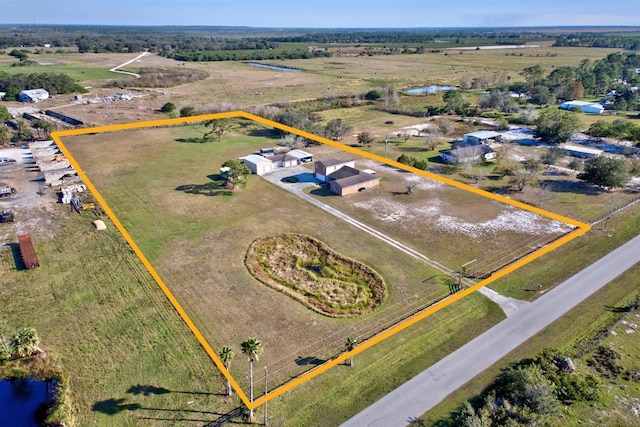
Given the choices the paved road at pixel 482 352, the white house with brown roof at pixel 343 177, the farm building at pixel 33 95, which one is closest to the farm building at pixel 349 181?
the white house with brown roof at pixel 343 177

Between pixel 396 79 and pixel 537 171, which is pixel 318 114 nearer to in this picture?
pixel 537 171

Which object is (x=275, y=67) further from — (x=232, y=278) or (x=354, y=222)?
(x=232, y=278)

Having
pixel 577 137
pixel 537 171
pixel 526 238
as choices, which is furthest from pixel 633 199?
pixel 577 137

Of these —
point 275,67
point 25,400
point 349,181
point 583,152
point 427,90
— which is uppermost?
point 427,90

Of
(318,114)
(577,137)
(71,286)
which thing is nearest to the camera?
(71,286)

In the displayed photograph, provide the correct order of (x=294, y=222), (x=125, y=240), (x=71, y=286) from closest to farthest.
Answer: (x=71, y=286) → (x=125, y=240) → (x=294, y=222)

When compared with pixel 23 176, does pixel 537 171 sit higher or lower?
higher

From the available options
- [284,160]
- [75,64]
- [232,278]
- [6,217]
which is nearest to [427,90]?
[284,160]
